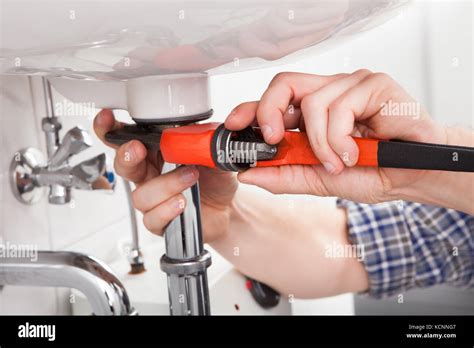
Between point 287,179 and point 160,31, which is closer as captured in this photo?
point 160,31

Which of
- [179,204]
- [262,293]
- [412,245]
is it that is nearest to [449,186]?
[179,204]

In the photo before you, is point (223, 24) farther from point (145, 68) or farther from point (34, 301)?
point (34, 301)

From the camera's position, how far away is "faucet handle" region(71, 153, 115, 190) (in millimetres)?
624

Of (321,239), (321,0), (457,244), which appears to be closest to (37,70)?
(321,0)

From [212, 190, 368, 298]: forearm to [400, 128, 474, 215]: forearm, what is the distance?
26 cm

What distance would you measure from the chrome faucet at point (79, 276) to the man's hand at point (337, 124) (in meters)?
0.18

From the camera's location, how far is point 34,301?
70 centimetres

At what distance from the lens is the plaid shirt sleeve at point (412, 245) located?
32.1 inches

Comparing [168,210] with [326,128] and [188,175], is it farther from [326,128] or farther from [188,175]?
[326,128]

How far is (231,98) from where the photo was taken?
1101 millimetres

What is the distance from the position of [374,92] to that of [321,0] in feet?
0.46

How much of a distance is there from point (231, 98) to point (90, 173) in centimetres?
52

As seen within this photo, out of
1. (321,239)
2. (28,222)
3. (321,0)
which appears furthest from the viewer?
(321,239)

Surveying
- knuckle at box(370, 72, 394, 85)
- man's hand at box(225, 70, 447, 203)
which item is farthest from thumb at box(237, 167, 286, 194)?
knuckle at box(370, 72, 394, 85)
